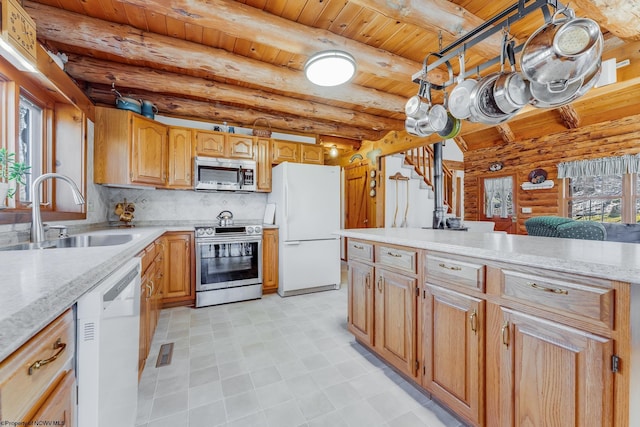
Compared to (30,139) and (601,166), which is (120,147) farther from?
(601,166)

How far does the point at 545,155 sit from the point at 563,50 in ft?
18.5

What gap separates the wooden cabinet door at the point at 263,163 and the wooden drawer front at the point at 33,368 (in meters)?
3.09

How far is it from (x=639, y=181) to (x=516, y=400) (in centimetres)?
579

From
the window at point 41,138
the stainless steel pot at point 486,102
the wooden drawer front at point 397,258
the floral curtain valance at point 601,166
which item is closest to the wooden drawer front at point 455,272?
the wooden drawer front at point 397,258

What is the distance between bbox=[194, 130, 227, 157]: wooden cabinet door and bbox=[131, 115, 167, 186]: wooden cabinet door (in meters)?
0.38

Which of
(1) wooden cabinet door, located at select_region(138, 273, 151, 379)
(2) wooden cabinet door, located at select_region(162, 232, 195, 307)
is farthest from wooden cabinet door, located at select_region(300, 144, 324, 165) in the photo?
(1) wooden cabinet door, located at select_region(138, 273, 151, 379)

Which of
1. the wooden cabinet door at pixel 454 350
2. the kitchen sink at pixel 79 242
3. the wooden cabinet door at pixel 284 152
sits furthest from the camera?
the wooden cabinet door at pixel 284 152

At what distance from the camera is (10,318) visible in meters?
0.47

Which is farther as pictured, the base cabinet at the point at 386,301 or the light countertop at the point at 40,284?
the base cabinet at the point at 386,301

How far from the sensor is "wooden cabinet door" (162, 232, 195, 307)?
2.98 meters

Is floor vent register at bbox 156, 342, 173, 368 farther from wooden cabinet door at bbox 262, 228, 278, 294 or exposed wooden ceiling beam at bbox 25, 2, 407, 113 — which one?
exposed wooden ceiling beam at bbox 25, 2, 407, 113

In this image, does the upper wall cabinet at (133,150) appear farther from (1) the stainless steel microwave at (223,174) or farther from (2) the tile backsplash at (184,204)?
(2) the tile backsplash at (184,204)

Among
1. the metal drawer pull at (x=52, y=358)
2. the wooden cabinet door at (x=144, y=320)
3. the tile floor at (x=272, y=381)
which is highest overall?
the metal drawer pull at (x=52, y=358)

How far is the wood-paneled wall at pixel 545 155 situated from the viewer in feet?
15.0
